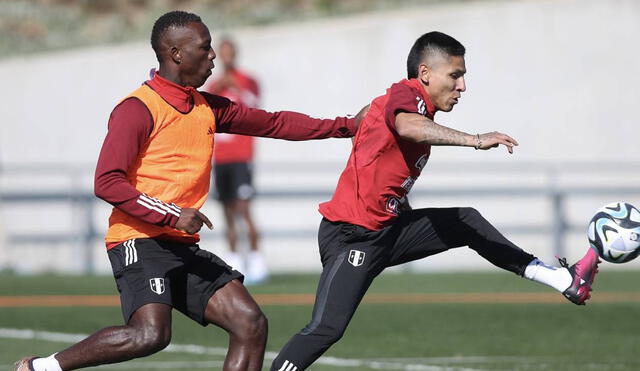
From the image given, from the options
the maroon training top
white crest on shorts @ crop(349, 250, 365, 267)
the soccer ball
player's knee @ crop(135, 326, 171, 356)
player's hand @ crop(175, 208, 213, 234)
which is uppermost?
the maroon training top

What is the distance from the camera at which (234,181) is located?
659 inches

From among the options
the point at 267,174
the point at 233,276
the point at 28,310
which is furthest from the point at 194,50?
the point at 267,174

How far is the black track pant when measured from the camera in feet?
26.5

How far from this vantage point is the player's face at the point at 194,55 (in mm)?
7832

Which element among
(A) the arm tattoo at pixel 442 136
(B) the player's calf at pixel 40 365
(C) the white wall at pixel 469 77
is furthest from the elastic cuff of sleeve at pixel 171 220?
(C) the white wall at pixel 469 77

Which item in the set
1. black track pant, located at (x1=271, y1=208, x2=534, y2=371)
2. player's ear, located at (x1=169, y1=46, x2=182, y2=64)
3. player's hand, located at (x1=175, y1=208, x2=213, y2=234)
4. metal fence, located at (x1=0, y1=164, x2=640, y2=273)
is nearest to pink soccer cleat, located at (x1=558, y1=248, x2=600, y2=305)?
black track pant, located at (x1=271, y1=208, x2=534, y2=371)

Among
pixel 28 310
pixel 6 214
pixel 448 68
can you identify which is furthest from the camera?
pixel 6 214

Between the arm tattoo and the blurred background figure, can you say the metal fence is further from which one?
the arm tattoo

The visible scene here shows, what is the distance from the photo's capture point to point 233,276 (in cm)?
789

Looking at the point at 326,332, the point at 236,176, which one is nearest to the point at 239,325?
the point at 326,332

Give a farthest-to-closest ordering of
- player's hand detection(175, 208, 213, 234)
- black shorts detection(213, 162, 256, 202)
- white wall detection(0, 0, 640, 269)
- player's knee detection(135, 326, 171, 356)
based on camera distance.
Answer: white wall detection(0, 0, 640, 269), black shorts detection(213, 162, 256, 202), player's knee detection(135, 326, 171, 356), player's hand detection(175, 208, 213, 234)

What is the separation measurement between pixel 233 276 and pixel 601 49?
585 inches

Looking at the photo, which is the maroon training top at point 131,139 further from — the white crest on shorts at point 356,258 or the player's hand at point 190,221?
the white crest on shorts at point 356,258

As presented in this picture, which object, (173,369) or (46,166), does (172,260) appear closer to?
(173,369)
